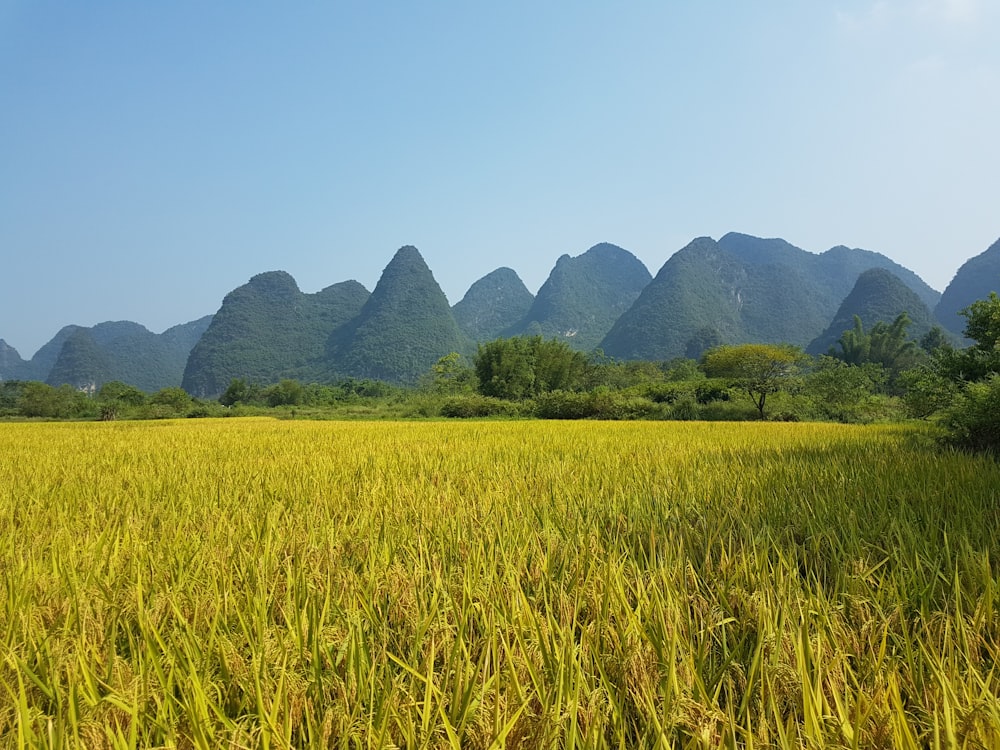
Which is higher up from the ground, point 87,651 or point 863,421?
point 87,651

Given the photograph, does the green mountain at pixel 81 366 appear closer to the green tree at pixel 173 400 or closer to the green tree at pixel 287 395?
the green tree at pixel 287 395

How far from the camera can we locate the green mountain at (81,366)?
108625 mm

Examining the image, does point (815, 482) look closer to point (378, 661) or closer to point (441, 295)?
point (378, 661)

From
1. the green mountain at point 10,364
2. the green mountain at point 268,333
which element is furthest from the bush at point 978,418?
the green mountain at point 10,364

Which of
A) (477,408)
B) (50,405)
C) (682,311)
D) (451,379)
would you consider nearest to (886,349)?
(451,379)

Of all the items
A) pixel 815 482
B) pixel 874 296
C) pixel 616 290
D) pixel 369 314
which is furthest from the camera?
pixel 616 290

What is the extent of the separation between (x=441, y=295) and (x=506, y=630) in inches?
4636

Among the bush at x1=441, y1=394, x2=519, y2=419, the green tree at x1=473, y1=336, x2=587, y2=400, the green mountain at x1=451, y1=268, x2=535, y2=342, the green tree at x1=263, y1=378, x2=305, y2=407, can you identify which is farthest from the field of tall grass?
the green mountain at x1=451, y1=268, x2=535, y2=342

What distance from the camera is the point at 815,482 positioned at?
8.75 ft

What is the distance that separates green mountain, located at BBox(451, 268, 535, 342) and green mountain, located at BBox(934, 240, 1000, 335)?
9798 cm

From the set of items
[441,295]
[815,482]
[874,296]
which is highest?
[441,295]

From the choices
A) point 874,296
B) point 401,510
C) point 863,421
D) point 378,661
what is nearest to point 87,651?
point 378,661

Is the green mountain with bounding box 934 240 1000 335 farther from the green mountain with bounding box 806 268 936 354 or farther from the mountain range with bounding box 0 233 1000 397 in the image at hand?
the green mountain with bounding box 806 268 936 354

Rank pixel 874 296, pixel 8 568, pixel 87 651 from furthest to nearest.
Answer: pixel 874 296
pixel 8 568
pixel 87 651
